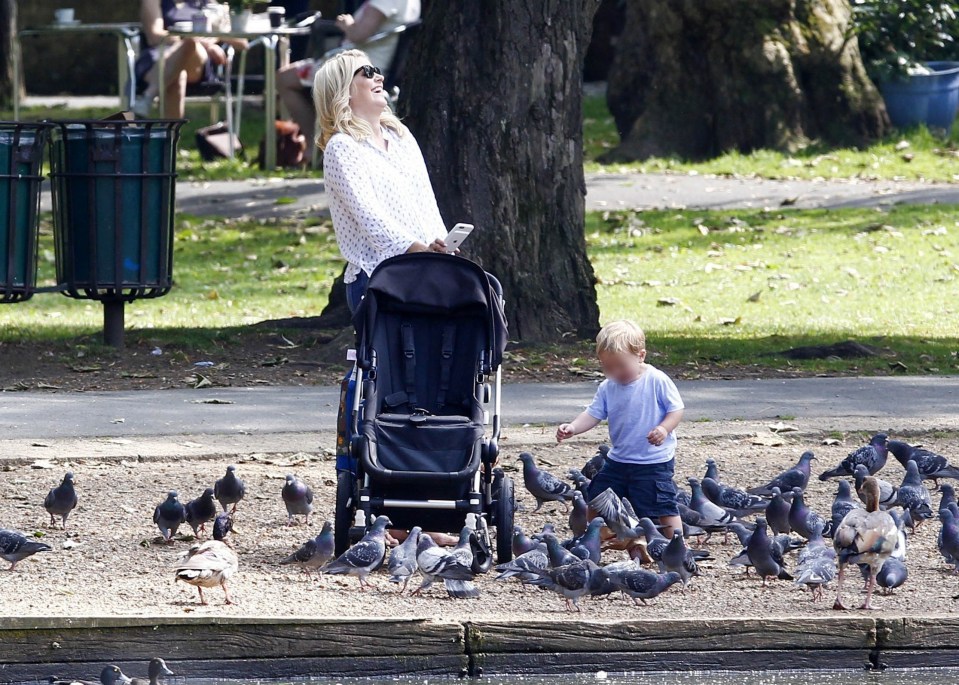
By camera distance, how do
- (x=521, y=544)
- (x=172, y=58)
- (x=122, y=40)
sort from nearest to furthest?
(x=521, y=544) < (x=172, y=58) < (x=122, y=40)

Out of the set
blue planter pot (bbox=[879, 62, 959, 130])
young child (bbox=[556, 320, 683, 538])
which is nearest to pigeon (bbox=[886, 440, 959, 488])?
young child (bbox=[556, 320, 683, 538])

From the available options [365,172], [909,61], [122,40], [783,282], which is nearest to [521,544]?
[365,172]

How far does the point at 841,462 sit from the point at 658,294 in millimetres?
5924

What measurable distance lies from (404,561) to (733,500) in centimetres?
179

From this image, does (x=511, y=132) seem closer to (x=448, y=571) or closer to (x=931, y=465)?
(x=931, y=465)

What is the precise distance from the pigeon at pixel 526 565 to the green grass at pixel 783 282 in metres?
4.95

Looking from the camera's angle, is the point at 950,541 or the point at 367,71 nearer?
the point at 950,541

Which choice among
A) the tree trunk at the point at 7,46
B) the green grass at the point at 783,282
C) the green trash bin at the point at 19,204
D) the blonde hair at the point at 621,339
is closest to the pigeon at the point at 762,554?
the blonde hair at the point at 621,339

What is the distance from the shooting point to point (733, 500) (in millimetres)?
7383

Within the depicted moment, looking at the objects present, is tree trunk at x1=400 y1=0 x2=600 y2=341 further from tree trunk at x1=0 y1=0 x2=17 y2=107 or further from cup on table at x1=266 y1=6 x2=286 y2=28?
tree trunk at x1=0 y1=0 x2=17 y2=107

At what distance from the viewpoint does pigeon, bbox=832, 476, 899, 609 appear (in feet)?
20.5

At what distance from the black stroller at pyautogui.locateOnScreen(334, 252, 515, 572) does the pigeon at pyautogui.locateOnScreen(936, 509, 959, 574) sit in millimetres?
1804

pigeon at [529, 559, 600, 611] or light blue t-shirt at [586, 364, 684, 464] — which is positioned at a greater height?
light blue t-shirt at [586, 364, 684, 464]

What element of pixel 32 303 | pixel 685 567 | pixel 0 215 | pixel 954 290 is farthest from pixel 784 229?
pixel 685 567
